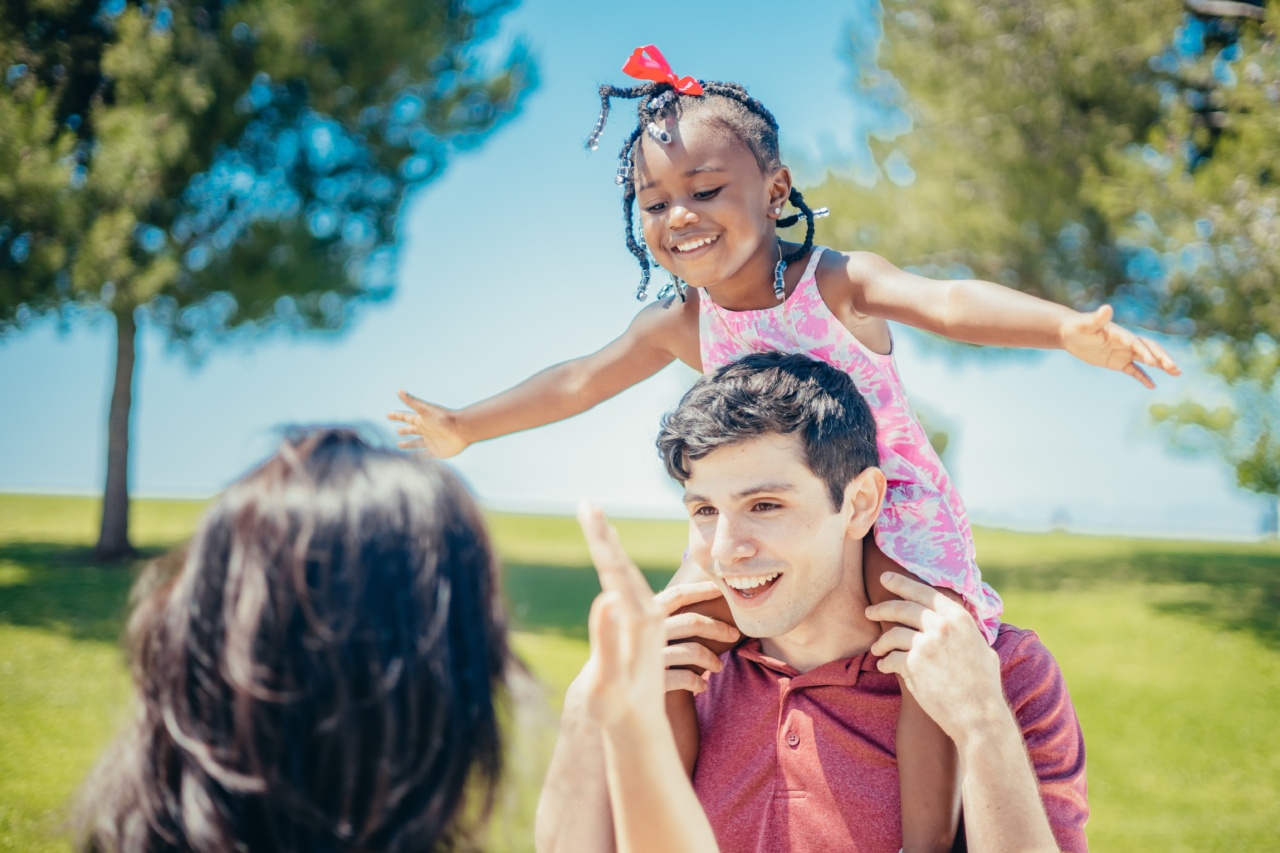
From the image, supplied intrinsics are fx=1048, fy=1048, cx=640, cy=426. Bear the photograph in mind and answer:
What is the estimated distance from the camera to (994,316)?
8.45 ft

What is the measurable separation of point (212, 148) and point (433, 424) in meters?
9.77

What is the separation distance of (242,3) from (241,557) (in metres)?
11.8

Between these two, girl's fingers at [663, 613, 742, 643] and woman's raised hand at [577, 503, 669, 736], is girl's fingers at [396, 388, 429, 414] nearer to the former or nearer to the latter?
girl's fingers at [663, 613, 742, 643]

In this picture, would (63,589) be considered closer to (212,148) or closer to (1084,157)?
(212,148)

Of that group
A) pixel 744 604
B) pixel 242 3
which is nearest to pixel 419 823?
pixel 744 604

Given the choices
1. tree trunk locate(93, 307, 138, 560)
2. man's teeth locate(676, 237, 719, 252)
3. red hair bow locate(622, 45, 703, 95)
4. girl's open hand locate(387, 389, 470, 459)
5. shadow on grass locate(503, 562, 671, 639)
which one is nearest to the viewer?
man's teeth locate(676, 237, 719, 252)

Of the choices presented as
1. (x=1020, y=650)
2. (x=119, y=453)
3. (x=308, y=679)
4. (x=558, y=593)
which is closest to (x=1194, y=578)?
(x=558, y=593)

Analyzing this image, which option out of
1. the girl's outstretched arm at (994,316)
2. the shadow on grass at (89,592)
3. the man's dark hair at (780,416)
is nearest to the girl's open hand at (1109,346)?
the girl's outstretched arm at (994,316)

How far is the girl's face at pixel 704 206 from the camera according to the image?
287 centimetres

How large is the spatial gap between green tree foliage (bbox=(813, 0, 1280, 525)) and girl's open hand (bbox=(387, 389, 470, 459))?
8240mm

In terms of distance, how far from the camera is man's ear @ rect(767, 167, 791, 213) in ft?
10.0

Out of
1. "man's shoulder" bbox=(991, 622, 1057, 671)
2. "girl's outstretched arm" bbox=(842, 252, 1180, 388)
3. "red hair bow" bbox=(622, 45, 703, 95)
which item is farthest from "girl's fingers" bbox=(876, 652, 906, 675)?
"red hair bow" bbox=(622, 45, 703, 95)

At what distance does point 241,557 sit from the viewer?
4.63 ft

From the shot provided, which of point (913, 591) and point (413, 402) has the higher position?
point (413, 402)
